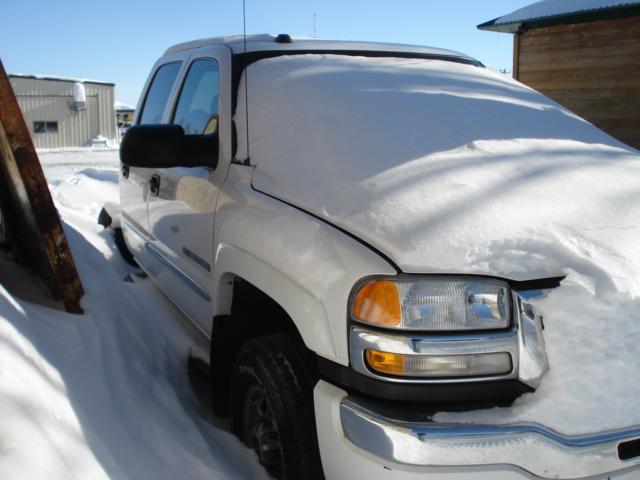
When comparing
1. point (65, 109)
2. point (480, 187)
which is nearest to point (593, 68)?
point (480, 187)

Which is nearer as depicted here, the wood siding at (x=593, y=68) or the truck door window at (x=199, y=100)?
the truck door window at (x=199, y=100)

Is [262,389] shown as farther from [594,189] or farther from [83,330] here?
[594,189]

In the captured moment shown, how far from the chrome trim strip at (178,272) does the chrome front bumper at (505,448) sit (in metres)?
1.40

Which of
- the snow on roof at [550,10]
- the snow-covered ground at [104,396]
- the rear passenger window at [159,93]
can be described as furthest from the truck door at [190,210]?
the snow on roof at [550,10]

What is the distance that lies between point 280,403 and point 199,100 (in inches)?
75.7

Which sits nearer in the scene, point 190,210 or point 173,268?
point 190,210

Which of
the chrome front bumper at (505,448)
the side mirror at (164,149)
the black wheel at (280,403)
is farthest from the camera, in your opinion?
the side mirror at (164,149)

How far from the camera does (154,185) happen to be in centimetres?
354

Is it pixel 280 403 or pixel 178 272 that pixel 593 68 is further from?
pixel 280 403

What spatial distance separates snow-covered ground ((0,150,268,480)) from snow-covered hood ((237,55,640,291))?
3.27ft

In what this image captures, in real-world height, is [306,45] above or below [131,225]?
above

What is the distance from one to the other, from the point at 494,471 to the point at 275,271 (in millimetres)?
900

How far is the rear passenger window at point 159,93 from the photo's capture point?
3.93 m

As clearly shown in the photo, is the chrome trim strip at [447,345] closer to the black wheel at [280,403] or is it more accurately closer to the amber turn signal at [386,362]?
the amber turn signal at [386,362]
